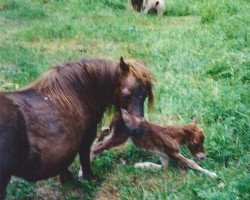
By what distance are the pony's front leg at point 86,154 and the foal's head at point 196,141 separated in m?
1.01

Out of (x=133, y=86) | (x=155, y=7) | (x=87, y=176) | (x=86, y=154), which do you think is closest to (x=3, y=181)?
(x=86, y=154)

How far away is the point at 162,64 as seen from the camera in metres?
8.95

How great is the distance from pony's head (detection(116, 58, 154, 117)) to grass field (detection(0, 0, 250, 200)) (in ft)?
2.56

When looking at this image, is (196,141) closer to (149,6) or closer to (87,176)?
(87,176)

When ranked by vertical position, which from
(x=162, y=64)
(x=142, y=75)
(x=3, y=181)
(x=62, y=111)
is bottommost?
(x=162, y=64)

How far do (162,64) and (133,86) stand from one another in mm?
3866

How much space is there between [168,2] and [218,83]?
648 centimetres

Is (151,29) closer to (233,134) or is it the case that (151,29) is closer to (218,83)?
(218,83)

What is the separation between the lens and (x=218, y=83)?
25.8 feet

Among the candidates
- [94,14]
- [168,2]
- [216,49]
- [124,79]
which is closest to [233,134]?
[124,79]

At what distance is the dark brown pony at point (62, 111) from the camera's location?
443 centimetres

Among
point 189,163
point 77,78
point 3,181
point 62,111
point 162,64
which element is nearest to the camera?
point 3,181

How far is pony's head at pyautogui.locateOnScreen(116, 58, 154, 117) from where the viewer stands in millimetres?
5145

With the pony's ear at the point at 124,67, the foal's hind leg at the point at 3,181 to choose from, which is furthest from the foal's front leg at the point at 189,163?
the foal's hind leg at the point at 3,181
